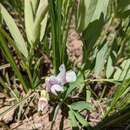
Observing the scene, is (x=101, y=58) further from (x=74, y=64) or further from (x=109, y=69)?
(x=74, y=64)

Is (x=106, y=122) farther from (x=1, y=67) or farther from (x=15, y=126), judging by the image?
(x=1, y=67)

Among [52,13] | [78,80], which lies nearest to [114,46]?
[78,80]

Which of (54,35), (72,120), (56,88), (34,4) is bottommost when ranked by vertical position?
(72,120)

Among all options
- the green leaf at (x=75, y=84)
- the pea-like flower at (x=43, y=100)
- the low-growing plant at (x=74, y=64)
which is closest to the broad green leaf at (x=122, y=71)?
the low-growing plant at (x=74, y=64)

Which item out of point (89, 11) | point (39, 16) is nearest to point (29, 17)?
point (39, 16)

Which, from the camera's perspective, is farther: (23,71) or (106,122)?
(23,71)

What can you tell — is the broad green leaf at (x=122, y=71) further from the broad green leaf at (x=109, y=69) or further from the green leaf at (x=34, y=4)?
the green leaf at (x=34, y=4)
